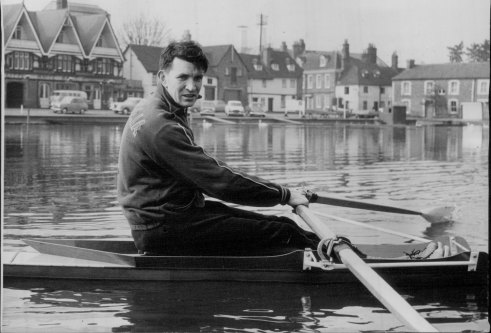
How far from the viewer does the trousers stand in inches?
225

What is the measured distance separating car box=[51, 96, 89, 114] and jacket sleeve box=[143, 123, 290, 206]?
4569 cm

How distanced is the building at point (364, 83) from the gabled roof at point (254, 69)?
9.34 meters

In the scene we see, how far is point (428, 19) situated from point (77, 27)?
5194 centimetres

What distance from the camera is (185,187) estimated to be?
222 inches

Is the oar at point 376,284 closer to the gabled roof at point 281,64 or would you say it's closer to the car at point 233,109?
the car at point 233,109

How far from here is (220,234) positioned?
5.80 m

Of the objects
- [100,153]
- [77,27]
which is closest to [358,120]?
[77,27]

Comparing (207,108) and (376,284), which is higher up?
(207,108)

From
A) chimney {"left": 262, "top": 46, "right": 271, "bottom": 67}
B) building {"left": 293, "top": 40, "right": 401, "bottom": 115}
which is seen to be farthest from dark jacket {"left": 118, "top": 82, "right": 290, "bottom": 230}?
chimney {"left": 262, "top": 46, "right": 271, "bottom": 67}

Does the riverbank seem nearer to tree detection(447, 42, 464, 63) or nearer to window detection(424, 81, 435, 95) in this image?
tree detection(447, 42, 464, 63)

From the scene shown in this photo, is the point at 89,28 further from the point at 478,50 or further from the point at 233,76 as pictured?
the point at 478,50

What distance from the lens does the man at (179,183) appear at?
549cm

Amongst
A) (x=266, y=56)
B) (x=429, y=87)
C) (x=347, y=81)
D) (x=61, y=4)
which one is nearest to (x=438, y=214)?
(x=61, y=4)

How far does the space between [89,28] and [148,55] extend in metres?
7.66
